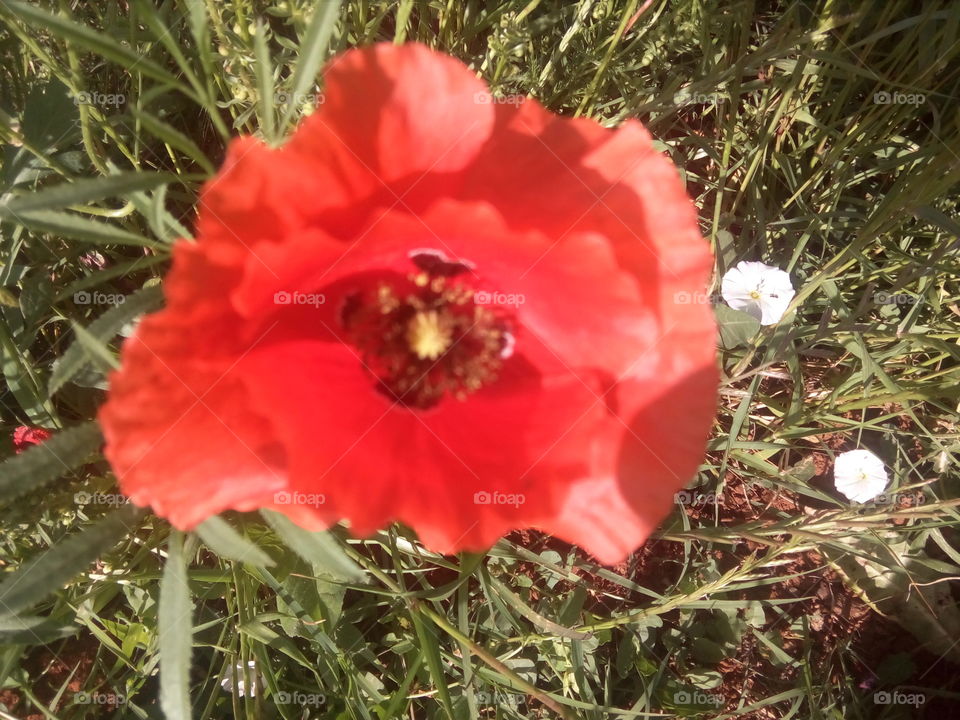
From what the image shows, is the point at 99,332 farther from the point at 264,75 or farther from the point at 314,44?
the point at 314,44

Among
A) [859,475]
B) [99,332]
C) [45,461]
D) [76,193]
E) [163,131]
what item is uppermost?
[163,131]

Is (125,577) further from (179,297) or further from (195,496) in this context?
(179,297)

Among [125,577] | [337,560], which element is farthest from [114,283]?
[337,560]

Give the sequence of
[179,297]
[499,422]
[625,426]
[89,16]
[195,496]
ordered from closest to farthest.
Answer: [179,297] → [195,496] → [625,426] → [499,422] → [89,16]

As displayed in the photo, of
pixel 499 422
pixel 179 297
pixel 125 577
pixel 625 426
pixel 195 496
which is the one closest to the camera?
pixel 179 297

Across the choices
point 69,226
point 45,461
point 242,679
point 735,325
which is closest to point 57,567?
point 45,461

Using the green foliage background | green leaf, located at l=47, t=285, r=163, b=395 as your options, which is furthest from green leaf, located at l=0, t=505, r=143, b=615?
green leaf, located at l=47, t=285, r=163, b=395
